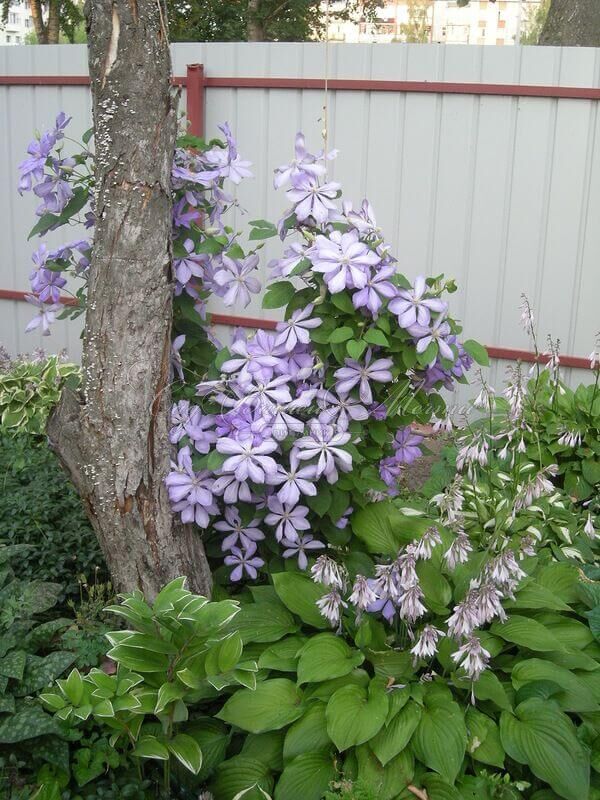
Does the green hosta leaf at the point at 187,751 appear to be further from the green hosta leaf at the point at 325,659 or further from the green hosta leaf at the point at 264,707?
the green hosta leaf at the point at 325,659

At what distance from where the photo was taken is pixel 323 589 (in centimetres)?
Result: 275

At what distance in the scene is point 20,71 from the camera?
20.8ft

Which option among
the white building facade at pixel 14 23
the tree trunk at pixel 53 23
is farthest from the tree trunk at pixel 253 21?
the white building facade at pixel 14 23

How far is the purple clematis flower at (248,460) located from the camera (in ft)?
7.88

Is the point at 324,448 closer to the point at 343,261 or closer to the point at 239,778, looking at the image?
the point at 343,261

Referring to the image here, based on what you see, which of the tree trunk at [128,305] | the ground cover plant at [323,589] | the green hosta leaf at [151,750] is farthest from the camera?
the tree trunk at [128,305]

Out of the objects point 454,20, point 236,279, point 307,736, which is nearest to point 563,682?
point 307,736

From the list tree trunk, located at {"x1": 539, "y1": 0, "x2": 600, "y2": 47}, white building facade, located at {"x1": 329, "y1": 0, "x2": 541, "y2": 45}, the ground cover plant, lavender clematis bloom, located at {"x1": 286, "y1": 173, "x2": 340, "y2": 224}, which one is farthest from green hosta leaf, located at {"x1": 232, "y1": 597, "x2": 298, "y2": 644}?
white building facade, located at {"x1": 329, "y1": 0, "x2": 541, "y2": 45}

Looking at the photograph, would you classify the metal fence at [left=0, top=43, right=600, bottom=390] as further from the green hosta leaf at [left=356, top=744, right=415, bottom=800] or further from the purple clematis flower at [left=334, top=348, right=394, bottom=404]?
the green hosta leaf at [left=356, top=744, right=415, bottom=800]

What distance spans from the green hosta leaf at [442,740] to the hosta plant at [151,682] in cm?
47

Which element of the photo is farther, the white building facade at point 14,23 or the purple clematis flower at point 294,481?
the white building facade at point 14,23

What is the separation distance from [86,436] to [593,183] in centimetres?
345

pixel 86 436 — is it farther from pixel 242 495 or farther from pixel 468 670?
pixel 468 670

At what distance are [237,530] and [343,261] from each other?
34.2 inches
